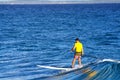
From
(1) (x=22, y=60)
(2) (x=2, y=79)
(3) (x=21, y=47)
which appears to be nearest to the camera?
(2) (x=2, y=79)

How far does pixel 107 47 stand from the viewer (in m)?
54.9

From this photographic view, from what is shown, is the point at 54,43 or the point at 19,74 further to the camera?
the point at 54,43

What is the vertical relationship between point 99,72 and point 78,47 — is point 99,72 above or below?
below

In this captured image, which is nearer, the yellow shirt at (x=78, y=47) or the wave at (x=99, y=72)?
the wave at (x=99, y=72)

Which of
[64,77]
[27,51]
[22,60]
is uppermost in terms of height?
[27,51]

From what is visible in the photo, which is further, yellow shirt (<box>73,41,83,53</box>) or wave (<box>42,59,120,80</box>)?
yellow shirt (<box>73,41,83,53</box>)

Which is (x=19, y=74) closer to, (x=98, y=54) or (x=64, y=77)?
(x=64, y=77)

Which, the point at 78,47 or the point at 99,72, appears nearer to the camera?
the point at 99,72

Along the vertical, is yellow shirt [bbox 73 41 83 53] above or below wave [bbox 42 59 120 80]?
above

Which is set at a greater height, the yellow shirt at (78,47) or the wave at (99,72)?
the yellow shirt at (78,47)

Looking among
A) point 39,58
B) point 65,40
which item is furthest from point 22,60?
point 65,40

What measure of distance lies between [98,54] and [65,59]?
626 centimetres

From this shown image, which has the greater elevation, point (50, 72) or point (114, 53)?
point (114, 53)

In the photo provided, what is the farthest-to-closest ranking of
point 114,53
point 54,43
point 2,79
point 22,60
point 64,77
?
point 54,43 → point 114,53 → point 22,60 → point 2,79 → point 64,77
